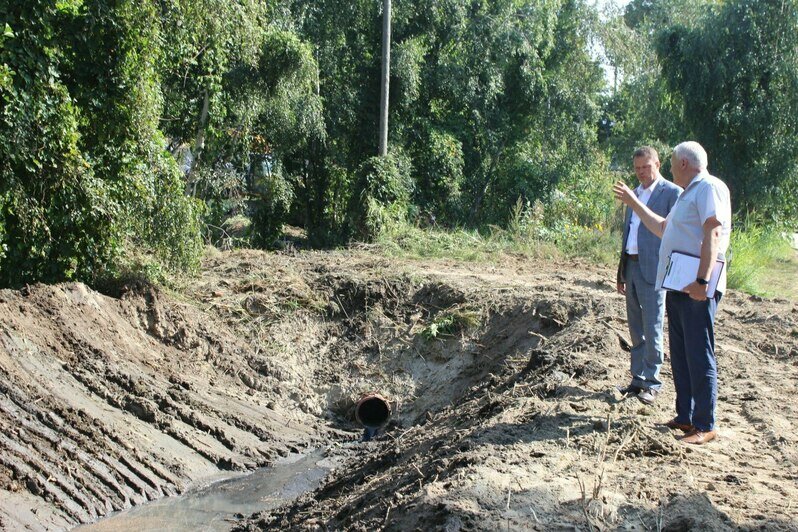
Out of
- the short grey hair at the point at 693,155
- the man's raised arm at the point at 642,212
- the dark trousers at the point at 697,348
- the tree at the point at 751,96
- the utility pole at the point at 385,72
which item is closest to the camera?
the dark trousers at the point at 697,348

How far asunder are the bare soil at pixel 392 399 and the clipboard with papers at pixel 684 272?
114cm

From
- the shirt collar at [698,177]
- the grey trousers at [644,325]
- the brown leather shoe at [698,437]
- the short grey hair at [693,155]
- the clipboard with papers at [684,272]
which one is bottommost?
the brown leather shoe at [698,437]

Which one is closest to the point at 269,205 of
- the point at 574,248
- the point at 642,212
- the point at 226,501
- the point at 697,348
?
the point at 574,248

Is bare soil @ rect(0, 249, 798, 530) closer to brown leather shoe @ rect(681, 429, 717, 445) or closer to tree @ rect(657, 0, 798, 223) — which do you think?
brown leather shoe @ rect(681, 429, 717, 445)

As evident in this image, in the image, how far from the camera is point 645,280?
766 centimetres

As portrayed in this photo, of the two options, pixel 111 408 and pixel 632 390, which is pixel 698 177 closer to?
pixel 632 390

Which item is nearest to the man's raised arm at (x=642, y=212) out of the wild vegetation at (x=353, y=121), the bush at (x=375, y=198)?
the wild vegetation at (x=353, y=121)

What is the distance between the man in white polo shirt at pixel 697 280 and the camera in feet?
21.4

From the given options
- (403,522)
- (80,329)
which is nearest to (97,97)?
(80,329)

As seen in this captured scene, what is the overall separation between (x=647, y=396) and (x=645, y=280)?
0.98m

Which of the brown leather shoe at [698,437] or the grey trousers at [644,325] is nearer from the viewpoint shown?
the brown leather shoe at [698,437]

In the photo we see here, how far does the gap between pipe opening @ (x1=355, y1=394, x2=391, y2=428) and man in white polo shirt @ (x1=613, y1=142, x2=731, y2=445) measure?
237 inches

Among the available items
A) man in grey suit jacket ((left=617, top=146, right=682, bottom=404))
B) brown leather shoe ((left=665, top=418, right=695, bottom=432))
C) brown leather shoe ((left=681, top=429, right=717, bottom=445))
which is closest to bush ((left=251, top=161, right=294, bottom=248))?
man in grey suit jacket ((left=617, top=146, right=682, bottom=404))

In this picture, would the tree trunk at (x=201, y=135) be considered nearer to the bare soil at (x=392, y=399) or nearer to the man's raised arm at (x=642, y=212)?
the bare soil at (x=392, y=399)
